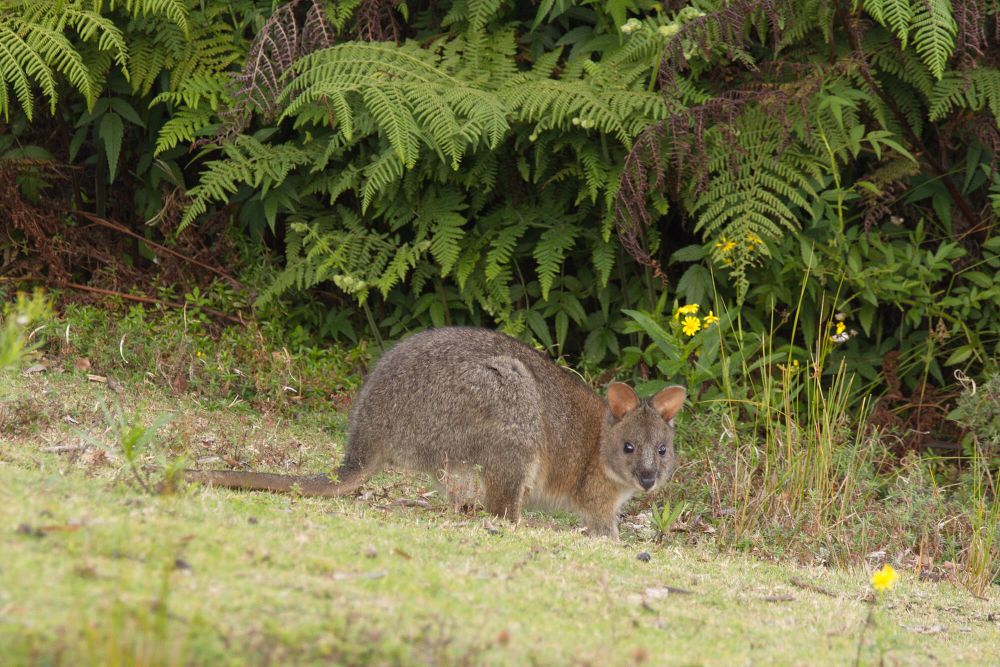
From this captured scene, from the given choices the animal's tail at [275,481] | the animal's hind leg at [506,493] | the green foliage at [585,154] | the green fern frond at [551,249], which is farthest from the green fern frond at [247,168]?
the animal's hind leg at [506,493]

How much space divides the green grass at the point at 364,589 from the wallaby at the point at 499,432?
249 mm

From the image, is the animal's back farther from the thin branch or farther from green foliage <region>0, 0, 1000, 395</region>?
the thin branch

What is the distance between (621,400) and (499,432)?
38.4 inches

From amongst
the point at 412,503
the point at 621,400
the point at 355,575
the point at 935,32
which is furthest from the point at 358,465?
the point at 935,32

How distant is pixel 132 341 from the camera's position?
8.55m

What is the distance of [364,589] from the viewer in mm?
4059

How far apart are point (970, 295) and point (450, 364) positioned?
3.91 meters

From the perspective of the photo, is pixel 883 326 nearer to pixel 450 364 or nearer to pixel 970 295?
pixel 970 295

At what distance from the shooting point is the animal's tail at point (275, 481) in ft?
19.4

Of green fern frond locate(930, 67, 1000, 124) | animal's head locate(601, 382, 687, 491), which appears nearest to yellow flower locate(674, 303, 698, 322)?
animal's head locate(601, 382, 687, 491)

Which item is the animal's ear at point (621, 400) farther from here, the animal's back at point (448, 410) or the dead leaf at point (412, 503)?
the dead leaf at point (412, 503)

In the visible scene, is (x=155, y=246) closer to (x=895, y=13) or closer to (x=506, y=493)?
(x=506, y=493)

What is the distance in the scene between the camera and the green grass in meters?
3.40

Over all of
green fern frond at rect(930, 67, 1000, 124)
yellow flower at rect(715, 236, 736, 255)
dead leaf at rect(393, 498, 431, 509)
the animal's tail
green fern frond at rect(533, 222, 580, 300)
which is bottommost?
dead leaf at rect(393, 498, 431, 509)
